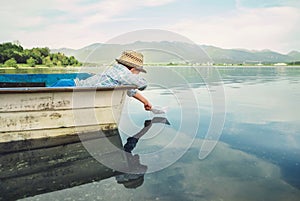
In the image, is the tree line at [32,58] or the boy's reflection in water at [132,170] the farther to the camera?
the tree line at [32,58]

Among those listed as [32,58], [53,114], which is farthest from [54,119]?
[32,58]

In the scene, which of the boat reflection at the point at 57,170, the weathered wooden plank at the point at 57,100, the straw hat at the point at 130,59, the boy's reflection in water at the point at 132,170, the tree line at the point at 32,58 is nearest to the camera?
the boat reflection at the point at 57,170

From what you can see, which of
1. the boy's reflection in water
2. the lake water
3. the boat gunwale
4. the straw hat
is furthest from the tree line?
the boy's reflection in water

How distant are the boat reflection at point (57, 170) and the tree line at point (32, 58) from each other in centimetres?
6149

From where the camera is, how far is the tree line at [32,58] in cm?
6569

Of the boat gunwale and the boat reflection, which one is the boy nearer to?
the boat gunwale

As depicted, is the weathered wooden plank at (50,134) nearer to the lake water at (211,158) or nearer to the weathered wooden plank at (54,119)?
the weathered wooden plank at (54,119)

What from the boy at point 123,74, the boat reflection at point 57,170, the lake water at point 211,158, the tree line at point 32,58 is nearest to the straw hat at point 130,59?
the boy at point 123,74

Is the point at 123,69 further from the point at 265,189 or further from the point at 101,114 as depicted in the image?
the point at 265,189

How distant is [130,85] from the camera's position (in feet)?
20.1

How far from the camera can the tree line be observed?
65.7 metres

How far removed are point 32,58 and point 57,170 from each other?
7044cm

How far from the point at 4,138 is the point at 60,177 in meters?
2.11

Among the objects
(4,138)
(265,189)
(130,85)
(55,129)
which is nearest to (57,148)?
(55,129)
